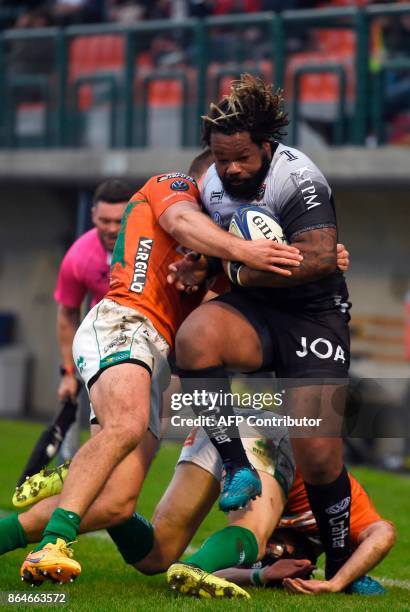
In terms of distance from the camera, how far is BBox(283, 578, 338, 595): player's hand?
6066 millimetres

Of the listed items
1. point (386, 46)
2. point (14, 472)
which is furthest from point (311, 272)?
point (386, 46)

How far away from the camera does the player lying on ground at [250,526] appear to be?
20.0ft

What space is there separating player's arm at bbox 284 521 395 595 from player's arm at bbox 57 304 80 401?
3.06 m

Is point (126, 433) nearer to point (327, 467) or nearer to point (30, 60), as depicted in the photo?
point (327, 467)

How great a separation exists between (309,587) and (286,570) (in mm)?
227

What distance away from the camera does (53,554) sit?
5285 millimetres

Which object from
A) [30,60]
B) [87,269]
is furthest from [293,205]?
[30,60]

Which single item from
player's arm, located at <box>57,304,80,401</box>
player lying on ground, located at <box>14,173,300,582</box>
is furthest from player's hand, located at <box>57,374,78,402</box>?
player lying on ground, located at <box>14,173,300,582</box>

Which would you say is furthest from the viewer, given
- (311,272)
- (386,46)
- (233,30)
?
(233,30)

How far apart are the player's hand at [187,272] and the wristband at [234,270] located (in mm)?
147

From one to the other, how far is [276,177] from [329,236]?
384 millimetres

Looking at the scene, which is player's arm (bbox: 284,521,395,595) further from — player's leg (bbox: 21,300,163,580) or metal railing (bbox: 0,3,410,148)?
metal railing (bbox: 0,3,410,148)

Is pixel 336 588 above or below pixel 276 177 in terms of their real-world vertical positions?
below

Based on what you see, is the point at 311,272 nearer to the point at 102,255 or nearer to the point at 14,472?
the point at 102,255
